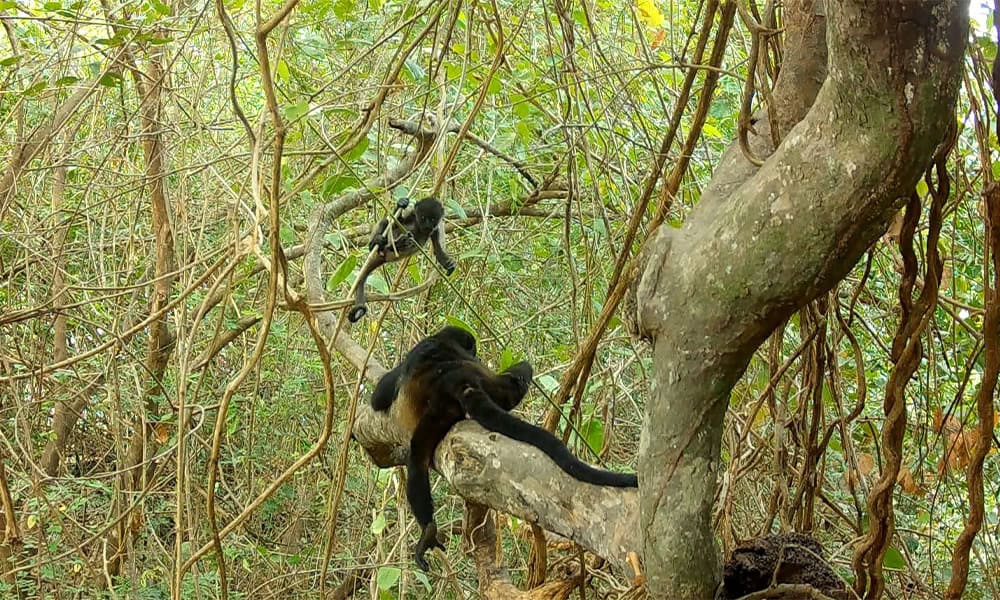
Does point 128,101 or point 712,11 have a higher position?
point 128,101

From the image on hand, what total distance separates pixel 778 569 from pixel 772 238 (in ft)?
2.07

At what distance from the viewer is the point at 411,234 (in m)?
3.10

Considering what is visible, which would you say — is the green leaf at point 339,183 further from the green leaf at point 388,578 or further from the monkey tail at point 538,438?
the green leaf at point 388,578

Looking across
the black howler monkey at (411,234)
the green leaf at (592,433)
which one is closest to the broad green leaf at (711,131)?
the black howler monkey at (411,234)

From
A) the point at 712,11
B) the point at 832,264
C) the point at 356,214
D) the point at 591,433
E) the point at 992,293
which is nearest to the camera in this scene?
the point at 832,264

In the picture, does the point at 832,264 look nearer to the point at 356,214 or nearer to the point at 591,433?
the point at 591,433

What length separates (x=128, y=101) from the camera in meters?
4.75

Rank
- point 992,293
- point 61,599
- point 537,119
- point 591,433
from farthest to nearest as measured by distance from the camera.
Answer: point 61,599 < point 537,119 < point 591,433 < point 992,293

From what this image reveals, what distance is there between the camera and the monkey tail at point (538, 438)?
1.78 m

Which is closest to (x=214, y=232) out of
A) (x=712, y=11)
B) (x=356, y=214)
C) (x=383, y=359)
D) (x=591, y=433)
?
(x=356, y=214)

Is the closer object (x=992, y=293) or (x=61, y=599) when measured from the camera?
(x=992, y=293)

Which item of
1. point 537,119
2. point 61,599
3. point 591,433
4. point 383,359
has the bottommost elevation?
point 61,599

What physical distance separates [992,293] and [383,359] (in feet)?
9.35

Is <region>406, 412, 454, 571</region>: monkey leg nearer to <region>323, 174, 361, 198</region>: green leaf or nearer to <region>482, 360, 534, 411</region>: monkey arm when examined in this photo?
<region>482, 360, 534, 411</region>: monkey arm
